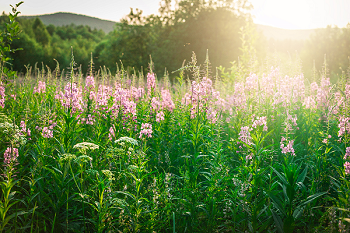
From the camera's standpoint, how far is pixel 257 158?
10.1ft

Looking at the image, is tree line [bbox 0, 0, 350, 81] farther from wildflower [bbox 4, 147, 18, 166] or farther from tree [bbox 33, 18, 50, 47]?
wildflower [bbox 4, 147, 18, 166]

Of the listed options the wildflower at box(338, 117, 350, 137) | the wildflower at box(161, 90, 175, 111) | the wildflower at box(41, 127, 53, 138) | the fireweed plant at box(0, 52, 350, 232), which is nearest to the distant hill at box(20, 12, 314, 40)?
the wildflower at box(161, 90, 175, 111)

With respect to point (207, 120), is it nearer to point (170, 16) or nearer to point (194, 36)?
point (194, 36)

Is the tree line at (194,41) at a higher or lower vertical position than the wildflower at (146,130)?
higher

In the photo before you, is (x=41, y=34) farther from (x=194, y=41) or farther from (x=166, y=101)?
(x=166, y=101)

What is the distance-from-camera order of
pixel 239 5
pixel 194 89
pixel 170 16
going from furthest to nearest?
pixel 170 16 → pixel 239 5 → pixel 194 89

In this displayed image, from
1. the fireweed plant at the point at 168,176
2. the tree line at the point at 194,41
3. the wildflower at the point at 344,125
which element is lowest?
the fireweed plant at the point at 168,176

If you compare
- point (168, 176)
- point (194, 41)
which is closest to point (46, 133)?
point (168, 176)

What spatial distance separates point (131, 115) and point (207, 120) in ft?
5.61

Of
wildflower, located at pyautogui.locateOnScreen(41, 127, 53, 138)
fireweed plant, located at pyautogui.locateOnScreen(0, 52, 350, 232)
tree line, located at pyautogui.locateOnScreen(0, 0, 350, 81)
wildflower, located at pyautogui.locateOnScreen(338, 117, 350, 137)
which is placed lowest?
fireweed plant, located at pyautogui.locateOnScreen(0, 52, 350, 232)

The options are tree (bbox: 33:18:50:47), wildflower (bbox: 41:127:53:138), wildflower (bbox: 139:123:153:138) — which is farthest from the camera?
tree (bbox: 33:18:50:47)

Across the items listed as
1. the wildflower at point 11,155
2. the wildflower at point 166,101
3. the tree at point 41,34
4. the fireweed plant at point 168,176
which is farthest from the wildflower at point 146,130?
the tree at point 41,34

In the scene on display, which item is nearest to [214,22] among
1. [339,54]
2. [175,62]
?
[175,62]

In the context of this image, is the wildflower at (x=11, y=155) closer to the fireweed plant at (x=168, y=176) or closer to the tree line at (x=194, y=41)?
the fireweed plant at (x=168, y=176)
